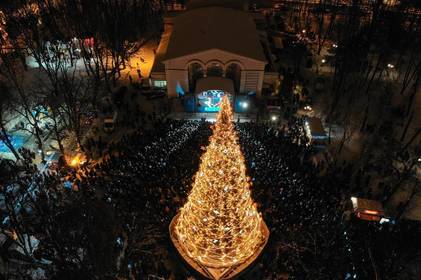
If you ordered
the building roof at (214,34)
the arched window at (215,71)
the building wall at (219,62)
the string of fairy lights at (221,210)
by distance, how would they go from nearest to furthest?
the string of fairy lights at (221,210) → the building wall at (219,62) → the building roof at (214,34) → the arched window at (215,71)

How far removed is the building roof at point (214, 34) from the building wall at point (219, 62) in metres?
0.33

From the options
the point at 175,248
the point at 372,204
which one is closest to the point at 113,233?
the point at 175,248

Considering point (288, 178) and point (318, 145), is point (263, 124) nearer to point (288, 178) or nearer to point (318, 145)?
point (318, 145)

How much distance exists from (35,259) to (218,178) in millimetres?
9569

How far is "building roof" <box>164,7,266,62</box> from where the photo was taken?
24.4 meters

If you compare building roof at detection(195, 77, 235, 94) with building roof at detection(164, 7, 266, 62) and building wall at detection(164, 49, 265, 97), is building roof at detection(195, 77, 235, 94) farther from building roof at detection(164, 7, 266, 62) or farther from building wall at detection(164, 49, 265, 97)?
building roof at detection(164, 7, 266, 62)

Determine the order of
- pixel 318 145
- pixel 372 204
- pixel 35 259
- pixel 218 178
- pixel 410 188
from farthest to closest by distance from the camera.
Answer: pixel 318 145
pixel 410 188
pixel 372 204
pixel 35 259
pixel 218 178

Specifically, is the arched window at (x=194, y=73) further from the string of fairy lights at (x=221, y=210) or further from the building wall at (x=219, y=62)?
the string of fairy lights at (x=221, y=210)

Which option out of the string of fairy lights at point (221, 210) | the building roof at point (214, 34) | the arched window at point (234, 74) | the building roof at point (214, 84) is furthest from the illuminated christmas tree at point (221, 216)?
the arched window at point (234, 74)

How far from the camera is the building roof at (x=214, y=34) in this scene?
962 inches

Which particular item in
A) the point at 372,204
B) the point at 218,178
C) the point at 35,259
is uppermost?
the point at 218,178

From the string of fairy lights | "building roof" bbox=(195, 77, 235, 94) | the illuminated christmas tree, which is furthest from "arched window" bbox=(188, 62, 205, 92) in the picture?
the string of fairy lights

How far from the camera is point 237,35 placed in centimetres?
2647

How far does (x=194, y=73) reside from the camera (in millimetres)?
25984
